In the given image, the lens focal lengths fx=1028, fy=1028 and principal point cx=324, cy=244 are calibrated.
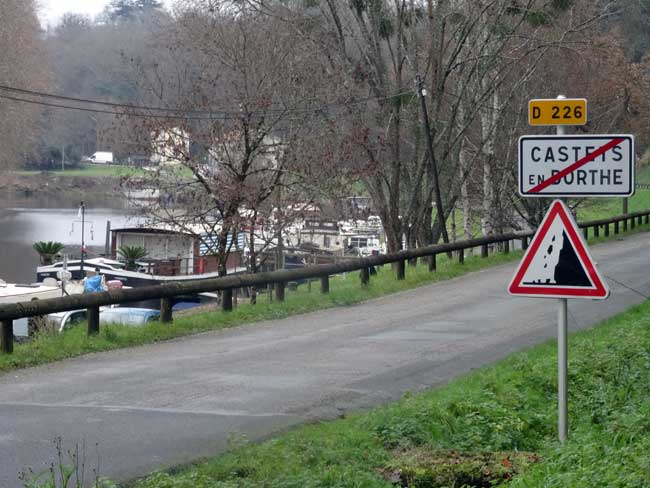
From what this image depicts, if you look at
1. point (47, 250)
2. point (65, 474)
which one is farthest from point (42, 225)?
point (65, 474)

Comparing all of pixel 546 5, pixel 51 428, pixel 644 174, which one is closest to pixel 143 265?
pixel 546 5

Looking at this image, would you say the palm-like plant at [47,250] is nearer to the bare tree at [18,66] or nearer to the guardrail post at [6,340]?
the bare tree at [18,66]

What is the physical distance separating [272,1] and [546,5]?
8.11 m

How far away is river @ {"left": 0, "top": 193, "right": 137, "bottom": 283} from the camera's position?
4925 cm

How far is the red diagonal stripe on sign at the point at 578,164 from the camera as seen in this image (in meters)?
7.66

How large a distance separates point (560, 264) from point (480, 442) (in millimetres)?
1934

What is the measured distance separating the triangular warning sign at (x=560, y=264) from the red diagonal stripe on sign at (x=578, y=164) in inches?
6.7

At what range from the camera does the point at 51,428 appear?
353 inches

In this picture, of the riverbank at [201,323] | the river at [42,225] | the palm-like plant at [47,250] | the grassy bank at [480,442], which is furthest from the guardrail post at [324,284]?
the palm-like plant at [47,250]

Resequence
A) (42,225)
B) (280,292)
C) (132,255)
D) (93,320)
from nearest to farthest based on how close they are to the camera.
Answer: (93,320), (280,292), (132,255), (42,225)

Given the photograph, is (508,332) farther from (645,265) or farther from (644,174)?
(644,174)

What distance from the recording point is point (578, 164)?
7746 millimetres

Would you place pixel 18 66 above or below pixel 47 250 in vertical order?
above

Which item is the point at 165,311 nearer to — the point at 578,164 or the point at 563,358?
the point at 563,358
